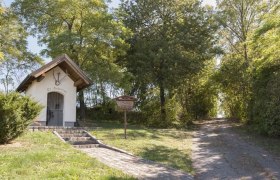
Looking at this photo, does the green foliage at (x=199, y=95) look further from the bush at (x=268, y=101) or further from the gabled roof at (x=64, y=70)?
the gabled roof at (x=64, y=70)

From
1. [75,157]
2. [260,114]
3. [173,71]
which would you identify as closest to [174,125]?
[173,71]

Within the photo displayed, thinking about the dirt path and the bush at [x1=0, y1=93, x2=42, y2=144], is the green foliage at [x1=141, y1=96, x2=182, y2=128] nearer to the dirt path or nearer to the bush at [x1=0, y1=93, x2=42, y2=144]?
the dirt path

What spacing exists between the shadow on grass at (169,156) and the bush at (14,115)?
199 inches

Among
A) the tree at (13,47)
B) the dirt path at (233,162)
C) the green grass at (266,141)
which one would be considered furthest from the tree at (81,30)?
the dirt path at (233,162)

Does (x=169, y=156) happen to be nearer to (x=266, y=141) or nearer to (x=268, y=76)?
(x=266, y=141)

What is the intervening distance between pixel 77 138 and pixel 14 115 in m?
3.94

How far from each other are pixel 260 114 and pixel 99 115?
15031mm

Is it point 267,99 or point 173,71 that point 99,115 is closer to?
A: point 173,71

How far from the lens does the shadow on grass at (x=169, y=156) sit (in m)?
11.9

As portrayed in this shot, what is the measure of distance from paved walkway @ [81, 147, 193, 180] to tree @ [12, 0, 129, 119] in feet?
41.4

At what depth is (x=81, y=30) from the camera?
82.5 feet

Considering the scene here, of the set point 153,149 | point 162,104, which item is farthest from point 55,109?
point 162,104

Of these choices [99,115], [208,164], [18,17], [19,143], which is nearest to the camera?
[208,164]

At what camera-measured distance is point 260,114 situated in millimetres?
19906
